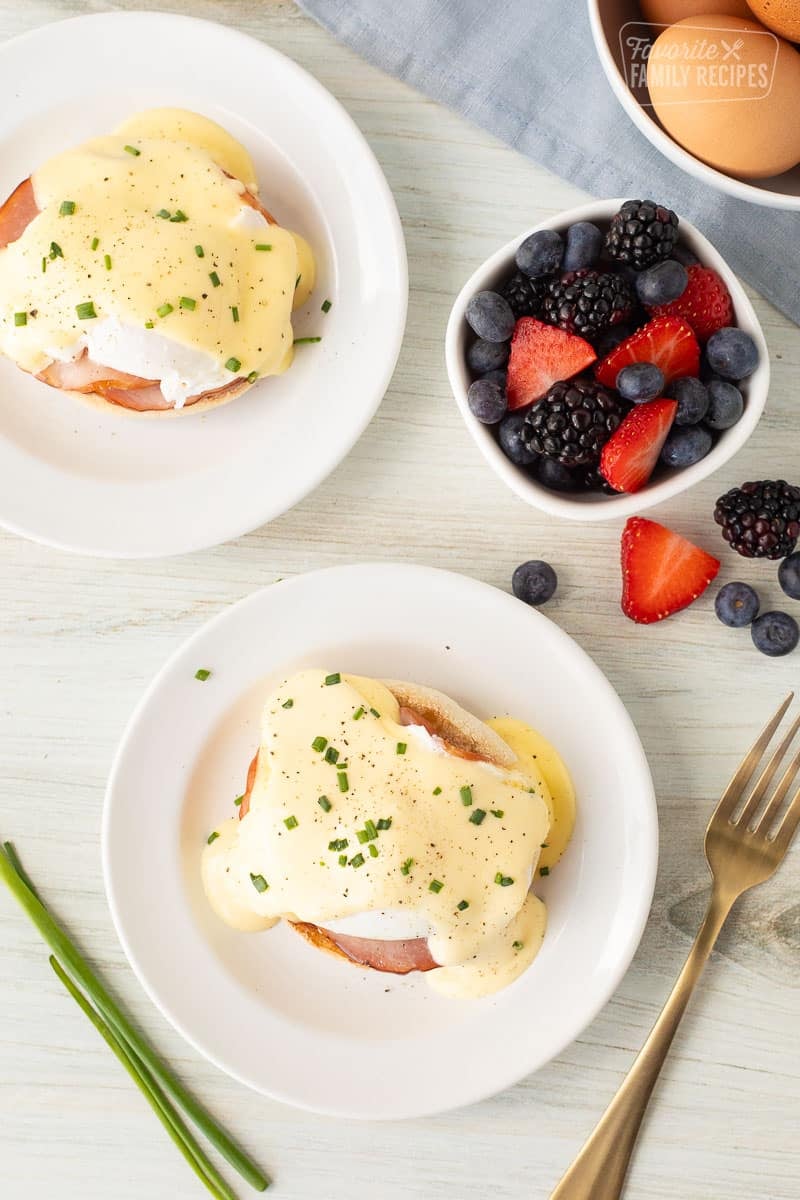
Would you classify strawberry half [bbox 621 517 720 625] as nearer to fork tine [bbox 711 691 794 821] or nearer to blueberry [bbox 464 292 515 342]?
fork tine [bbox 711 691 794 821]

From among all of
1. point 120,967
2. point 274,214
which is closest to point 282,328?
point 274,214

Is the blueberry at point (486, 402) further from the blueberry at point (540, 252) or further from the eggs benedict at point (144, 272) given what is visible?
the eggs benedict at point (144, 272)

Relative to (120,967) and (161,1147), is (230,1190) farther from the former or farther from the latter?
(120,967)

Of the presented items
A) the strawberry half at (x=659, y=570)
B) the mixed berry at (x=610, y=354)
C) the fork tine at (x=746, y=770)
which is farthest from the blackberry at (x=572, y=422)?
the fork tine at (x=746, y=770)

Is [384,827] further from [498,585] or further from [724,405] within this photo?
[724,405]

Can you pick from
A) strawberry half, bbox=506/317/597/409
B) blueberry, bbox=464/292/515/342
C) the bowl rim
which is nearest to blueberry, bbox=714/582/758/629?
the bowl rim

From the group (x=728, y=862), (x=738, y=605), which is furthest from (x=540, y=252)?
(x=728, y=862)

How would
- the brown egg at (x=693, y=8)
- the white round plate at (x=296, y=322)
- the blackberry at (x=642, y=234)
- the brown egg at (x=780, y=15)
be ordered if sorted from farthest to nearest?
the white round plate at (x=296, y=322) < the blackberry at (x=642, y=234) < the brown egg at (x=693, y=8) < the brown egg at (x=780, y=15)
